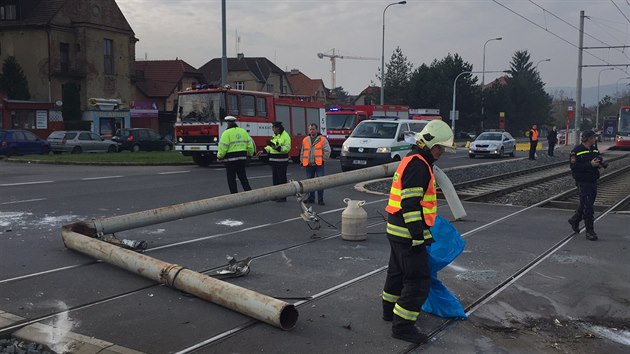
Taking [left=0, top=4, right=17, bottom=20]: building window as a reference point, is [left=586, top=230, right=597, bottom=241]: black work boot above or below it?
below

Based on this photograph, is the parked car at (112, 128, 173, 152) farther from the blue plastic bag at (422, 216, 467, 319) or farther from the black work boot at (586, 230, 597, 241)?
the blue plastic bag at (422, 216, 467, 319)

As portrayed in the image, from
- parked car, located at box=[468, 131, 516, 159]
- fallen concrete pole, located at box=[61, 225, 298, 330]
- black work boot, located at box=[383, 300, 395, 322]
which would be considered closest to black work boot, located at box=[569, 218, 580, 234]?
black work boot, located at box=[383, 300, 395, 322]

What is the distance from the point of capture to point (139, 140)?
37562 mm

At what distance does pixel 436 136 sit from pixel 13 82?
44.8 meters

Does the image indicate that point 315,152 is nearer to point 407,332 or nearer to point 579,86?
point 407,332

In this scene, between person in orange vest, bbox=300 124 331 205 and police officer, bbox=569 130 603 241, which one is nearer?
police officer, bbox=569 130 603 241

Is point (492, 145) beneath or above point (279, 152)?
beneath

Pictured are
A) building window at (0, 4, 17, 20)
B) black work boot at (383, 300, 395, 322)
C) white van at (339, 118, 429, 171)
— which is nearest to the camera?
black work boot at (383, 300, 395, 322)

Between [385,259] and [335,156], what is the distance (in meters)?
23.7

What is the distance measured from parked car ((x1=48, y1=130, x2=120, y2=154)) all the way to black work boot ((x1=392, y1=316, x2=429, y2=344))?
30922 millimetres

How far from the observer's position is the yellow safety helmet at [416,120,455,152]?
512 centimetres

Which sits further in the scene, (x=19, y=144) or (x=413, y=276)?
(x=19, y=144)

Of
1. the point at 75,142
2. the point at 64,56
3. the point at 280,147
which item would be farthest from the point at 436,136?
the point at 64,56

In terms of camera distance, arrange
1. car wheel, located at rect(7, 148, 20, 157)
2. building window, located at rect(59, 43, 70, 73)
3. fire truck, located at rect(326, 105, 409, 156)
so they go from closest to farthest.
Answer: car wheel, located at rect(7, 148, 20, 157) → fire truck, located at rect(326, 105, 409, 156) → building window, located at rect(59, 43, 70, 73)
